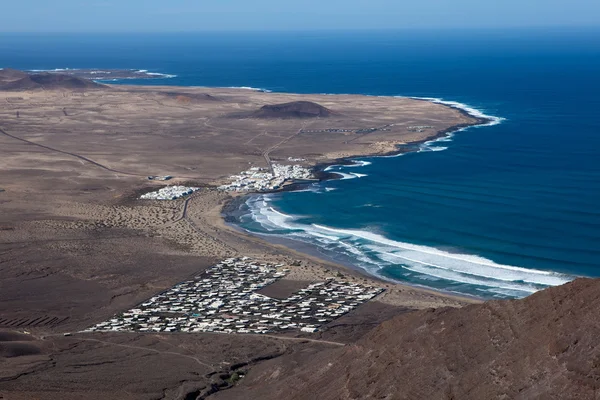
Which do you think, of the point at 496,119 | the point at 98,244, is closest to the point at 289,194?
the point at 98,244

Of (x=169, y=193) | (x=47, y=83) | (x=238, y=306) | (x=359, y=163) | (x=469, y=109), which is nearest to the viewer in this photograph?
(x=238, y=306)

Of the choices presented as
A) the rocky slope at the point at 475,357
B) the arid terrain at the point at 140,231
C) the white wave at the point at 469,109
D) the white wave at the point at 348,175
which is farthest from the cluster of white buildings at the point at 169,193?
the white wave at the point at 469,109

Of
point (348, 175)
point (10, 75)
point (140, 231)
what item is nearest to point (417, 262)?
point (140, 231)

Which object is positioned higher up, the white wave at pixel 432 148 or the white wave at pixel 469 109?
the white wave at pixel 469 109

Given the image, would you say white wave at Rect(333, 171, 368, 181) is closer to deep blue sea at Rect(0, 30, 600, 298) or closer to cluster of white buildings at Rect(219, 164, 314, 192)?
deep blue sea at Rect(0, 30, 600, 298)

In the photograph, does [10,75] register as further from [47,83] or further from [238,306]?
[238,306]

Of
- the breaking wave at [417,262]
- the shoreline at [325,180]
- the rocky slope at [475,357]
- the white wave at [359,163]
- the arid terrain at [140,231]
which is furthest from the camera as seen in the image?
the white wave at [359,163]

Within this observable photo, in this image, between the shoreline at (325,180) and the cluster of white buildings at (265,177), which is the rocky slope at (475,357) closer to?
the shoreline at (325,180)
